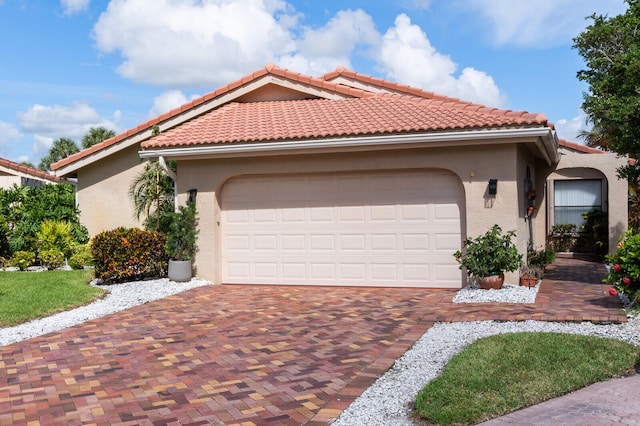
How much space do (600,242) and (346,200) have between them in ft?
31.5

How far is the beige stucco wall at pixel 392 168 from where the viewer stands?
431 inches

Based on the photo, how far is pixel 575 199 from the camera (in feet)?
62.9

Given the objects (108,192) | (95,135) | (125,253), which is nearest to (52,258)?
(108,192)

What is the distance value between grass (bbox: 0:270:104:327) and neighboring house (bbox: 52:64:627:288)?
270 cm

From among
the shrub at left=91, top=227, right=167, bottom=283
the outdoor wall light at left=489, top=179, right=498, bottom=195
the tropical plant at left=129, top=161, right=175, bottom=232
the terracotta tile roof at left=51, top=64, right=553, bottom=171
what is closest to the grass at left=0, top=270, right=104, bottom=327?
the shrub at left=91, top=227, right=167, bottom=283

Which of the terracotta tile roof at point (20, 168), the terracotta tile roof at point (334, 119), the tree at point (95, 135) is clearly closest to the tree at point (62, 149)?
the tree at point (95, 135)

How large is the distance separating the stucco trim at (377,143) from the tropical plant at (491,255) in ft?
5.61

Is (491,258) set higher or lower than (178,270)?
higher

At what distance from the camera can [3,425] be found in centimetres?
484

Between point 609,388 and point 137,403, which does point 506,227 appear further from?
point 137,403

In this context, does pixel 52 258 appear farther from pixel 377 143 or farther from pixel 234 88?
pixel 377 143

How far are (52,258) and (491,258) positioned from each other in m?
11.4

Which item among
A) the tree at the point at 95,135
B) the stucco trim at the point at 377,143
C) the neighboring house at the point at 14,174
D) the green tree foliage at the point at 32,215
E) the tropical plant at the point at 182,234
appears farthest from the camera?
the tree at the point at 95,135

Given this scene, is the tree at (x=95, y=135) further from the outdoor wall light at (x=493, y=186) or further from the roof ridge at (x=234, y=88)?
the outdoor wall light at (x=493, y=186)
